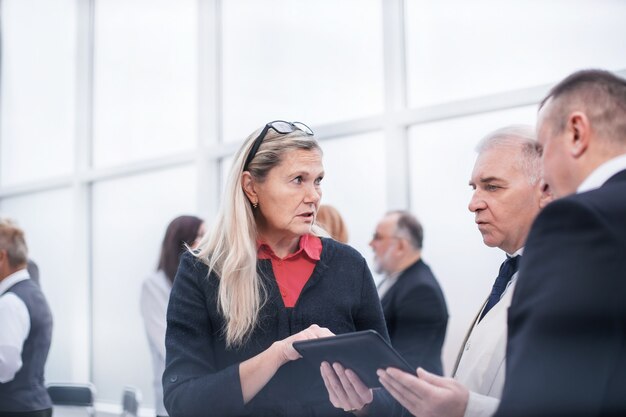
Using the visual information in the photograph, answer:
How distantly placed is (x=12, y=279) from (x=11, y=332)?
0.28 m

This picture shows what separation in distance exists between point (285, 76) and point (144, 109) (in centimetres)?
145

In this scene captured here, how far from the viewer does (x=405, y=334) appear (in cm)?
319

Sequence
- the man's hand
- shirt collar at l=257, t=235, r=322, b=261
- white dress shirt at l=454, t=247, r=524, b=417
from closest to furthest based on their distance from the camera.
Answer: the man's hand → white dress shirt at l=454, t=247, r=524, b=417 → shirt collar at l=257, t=235, r=322, b=261

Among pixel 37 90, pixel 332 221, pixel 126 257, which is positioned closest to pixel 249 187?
pixel 332 221

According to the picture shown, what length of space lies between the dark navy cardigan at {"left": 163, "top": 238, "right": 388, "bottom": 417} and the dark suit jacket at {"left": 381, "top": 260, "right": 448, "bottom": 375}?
136cm

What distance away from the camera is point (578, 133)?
3.73 feet

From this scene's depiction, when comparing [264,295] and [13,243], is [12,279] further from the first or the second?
[264,295]

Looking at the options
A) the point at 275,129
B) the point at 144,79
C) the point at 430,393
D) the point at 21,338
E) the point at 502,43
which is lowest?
the point at 21,338

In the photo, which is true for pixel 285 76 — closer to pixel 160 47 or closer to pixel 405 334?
pixel 160 47

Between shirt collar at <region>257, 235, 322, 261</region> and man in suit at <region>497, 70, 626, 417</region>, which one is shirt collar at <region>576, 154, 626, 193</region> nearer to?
man in suit at <region>497, 70, 626, 417</region>

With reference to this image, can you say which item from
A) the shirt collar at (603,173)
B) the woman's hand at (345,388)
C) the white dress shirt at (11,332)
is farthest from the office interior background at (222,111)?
the shirt collar at (603,173)

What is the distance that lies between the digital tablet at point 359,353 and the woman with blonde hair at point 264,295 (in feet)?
0.23

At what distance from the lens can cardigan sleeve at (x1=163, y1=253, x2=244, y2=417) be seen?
65.0 inches

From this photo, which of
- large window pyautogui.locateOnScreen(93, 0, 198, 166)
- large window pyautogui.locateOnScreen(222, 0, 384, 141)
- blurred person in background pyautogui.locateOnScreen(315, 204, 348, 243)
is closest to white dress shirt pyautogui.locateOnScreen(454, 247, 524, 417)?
blurred person in background pyautogui.locateOnScreen(315, 204, 348, 243)
